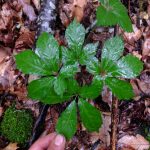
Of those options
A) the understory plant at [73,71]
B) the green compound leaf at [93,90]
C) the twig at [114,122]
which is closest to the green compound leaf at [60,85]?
the understory plant at [73,71]

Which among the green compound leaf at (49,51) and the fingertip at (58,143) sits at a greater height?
the green compound leaf at (49,51)

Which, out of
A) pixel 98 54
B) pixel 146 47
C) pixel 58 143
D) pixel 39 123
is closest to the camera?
pixel 58 143

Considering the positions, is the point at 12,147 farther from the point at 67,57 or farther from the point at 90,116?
the point at 67,57

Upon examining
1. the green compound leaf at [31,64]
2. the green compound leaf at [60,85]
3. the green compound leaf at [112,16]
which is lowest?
the green compound leaf at [60,85]

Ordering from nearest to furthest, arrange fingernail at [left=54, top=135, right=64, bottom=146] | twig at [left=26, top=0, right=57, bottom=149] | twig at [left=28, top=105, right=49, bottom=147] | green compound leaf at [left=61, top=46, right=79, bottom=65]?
fingernail at [left=54, top=135, right=64, bottom=146], green compound leaf at [left=61, top=46, right=79, bottom=65], twig at [left=28, top=105, right=49, bottom=147], twig at [left=26, top=0, right=57, bottom=149]

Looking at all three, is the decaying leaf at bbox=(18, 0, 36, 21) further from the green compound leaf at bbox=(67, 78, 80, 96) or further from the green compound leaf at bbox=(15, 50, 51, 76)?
the green compound leaf at bbox=(67, 78, 80, 96)

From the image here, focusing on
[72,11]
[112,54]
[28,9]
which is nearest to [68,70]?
[112,54]

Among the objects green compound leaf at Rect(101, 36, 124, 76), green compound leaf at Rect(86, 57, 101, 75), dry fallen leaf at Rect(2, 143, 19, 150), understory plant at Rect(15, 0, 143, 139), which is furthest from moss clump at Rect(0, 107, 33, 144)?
green compound leaf at Rect(101, 36, 124, 76)

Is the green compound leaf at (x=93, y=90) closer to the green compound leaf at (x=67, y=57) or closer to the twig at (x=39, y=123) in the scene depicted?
the green compound leaf at (x=67, y=57)
